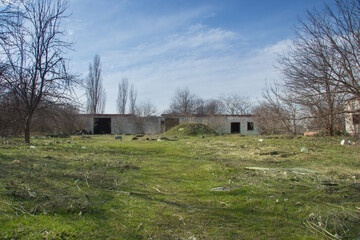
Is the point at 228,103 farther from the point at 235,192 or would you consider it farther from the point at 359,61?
the point at 235,192

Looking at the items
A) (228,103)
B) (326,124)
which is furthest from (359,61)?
(228,103)

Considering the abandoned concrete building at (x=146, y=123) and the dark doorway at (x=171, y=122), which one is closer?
the abandoned concrete building at (x=146, y=123)

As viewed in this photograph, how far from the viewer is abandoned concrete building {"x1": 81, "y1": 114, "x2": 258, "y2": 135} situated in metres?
27.2

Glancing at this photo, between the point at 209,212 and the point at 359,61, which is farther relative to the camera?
the point at 359,61

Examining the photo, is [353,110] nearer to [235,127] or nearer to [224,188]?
[224,188]

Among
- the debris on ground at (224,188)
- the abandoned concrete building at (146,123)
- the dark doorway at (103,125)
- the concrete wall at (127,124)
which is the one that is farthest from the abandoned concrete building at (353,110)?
the dark doorway at (103,125)

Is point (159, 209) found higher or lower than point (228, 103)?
lower

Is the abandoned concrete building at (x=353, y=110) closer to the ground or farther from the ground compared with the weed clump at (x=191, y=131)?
farther from the ground

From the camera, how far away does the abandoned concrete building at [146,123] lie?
27.2 m

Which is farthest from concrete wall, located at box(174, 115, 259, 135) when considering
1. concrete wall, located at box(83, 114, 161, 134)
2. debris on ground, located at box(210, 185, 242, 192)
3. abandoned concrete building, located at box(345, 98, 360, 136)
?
debris on ground, located at box(210, 185, 242, 192)

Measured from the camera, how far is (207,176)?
13.6 feet

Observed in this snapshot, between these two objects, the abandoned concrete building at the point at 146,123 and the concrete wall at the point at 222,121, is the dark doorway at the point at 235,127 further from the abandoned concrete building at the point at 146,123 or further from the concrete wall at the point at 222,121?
the concrete wall at the point at 222,121

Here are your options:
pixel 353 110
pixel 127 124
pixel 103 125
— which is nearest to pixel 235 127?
pixel 127 124

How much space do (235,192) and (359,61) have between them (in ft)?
25.0
